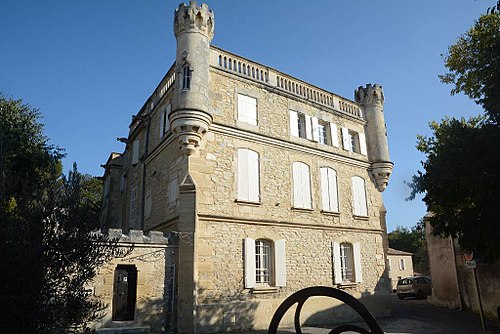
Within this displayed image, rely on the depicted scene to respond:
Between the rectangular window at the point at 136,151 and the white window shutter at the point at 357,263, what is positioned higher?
the rectangular window at the point at 136,151

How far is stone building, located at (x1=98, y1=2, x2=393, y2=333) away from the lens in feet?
37.5

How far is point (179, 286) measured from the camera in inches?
421

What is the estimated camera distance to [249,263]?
39.2ft

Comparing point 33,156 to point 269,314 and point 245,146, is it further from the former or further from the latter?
point 269,314

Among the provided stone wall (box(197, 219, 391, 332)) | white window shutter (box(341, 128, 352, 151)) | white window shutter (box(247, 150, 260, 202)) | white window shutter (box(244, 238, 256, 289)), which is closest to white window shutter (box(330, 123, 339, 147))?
white window shutter (box(341, 128, 352, 151))

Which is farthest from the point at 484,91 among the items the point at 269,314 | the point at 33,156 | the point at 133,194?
the point at 33,156

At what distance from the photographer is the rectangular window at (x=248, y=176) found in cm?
1269

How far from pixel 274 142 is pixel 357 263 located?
627 cm

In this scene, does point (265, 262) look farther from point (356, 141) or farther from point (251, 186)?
point (356, 141)

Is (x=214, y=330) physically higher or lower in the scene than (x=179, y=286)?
lower

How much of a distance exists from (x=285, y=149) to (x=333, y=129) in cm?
337

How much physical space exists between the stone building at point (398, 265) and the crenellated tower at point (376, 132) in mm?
17403

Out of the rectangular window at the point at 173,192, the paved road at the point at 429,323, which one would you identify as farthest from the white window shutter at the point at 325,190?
the rectangular window at the point at 173,192

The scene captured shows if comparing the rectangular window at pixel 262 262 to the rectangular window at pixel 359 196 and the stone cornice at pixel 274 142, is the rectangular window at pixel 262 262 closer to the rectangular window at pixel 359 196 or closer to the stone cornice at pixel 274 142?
the stone cornice at pixel 274 142
